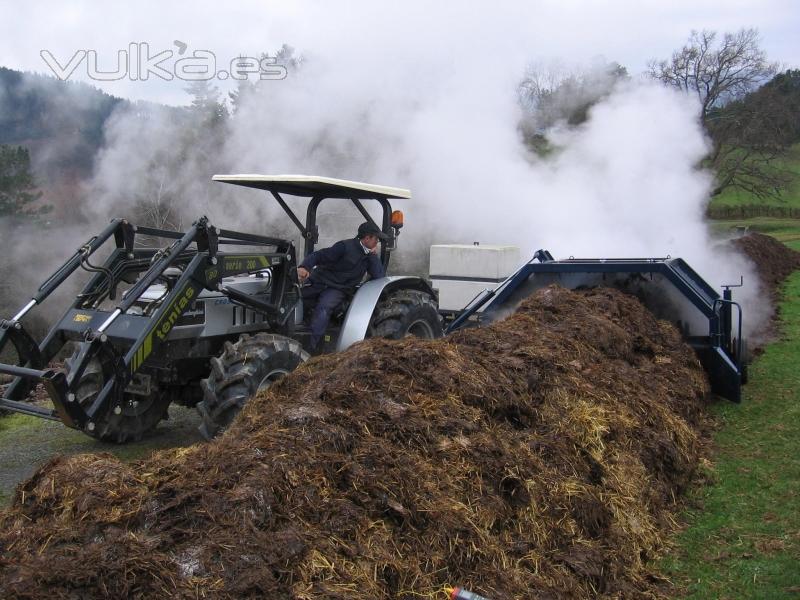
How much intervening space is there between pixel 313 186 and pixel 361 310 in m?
1.22

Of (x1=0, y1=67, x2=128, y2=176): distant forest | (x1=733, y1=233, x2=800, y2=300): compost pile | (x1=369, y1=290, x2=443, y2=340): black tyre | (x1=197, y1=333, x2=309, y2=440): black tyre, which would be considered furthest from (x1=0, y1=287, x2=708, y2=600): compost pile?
(x1=0, y1=67, x2=128, y2=176): distant forest

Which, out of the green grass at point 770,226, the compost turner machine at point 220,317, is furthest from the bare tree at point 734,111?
the compost turner machine at point 220,317

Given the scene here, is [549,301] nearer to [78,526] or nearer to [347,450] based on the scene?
[347,450]

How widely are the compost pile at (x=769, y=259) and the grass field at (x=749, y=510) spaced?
8599 mm

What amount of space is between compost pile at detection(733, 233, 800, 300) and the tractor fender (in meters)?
10.5

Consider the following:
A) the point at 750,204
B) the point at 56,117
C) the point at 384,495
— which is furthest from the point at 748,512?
the point at 750,204

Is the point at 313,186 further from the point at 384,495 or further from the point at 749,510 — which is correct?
the point at 749,510

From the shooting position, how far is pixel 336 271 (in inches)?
289

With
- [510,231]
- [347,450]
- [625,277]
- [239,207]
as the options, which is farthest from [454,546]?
[239,207]

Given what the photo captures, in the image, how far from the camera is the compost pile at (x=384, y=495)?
2852 millimetres

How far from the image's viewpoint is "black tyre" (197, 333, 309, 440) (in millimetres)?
5617

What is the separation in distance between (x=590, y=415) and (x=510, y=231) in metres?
12.7

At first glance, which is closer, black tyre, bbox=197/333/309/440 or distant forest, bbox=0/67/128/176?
black tyre, bbox=197/333/309/440

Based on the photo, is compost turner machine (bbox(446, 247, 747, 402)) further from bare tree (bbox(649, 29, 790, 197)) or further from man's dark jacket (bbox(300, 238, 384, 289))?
bare tree (bbox(649, 29, 790, 197))
